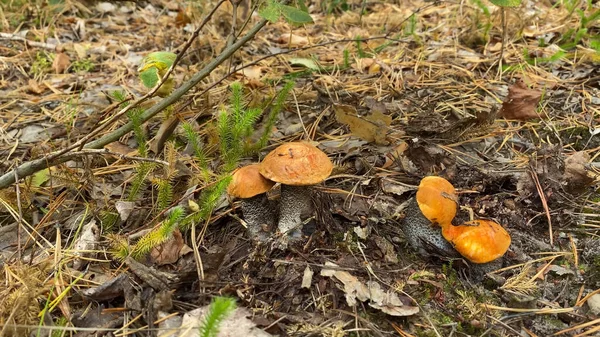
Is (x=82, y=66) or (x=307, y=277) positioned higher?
(x=307, y=277)

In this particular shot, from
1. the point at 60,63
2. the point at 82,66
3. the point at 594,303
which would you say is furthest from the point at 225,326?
the point at 60,63

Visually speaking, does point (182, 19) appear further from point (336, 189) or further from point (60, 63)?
point (336, 189)

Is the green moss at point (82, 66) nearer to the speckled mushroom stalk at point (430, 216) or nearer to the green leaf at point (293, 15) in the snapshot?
the green leaf at point (293, 15)

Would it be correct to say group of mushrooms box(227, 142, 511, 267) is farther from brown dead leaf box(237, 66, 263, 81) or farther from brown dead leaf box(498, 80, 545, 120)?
brown dead leaf box(237, 66, 263, 81)

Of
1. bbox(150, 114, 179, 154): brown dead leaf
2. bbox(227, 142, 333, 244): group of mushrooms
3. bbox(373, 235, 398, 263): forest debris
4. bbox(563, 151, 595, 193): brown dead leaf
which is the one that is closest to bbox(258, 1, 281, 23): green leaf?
bbox(227, 142, 333, 244): group of mushrooms

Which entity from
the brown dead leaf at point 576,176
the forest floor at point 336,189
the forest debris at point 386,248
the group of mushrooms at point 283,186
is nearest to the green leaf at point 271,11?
the forest floor at point 336,189
